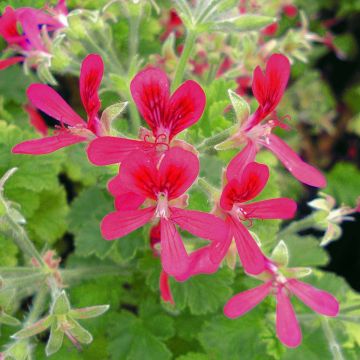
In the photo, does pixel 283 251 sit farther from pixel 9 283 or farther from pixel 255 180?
pixel 9 283

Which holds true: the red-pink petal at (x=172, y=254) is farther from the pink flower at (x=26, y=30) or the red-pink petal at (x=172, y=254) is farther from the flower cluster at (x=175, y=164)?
the pink flower at (x=26, y=30)

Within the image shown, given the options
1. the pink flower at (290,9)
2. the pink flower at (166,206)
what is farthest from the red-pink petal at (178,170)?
the pink flower at (290,9)

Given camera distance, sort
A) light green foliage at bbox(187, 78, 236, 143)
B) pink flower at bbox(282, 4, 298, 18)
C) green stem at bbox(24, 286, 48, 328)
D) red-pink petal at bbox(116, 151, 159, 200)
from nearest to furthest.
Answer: red-pink petal at bbox(116, 151, 159, 200), green stem at bbox(24, 286, 48, 328), light green foliage at bbox(187, 78, 236, 143), pink flower at bbox(282, 4, 298, 18)

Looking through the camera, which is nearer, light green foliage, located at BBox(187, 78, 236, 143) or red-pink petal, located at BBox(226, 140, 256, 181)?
red-pink petal, located at BBox(226, 140, 256, 181)

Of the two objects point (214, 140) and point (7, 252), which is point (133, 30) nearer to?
point (214, 140)

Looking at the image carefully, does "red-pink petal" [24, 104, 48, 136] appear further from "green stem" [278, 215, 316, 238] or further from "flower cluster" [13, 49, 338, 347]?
"green stem" [278, 215, 316, 238]

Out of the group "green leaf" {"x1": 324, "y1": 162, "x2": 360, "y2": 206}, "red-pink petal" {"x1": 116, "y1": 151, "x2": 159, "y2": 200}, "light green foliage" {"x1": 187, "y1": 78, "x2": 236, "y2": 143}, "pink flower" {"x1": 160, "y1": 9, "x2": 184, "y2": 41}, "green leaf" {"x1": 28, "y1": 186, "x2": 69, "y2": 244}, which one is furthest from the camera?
"green leaf" {"x1": 324, "y1": 162, "x2": 360, "y2": 206}

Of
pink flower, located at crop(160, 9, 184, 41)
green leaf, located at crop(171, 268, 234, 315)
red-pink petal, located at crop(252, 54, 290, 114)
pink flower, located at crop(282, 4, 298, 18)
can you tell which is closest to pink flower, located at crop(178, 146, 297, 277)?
red-pink petal, located at crop(252, 54, 290, 114)

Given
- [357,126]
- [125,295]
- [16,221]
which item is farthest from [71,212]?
[357,126]
